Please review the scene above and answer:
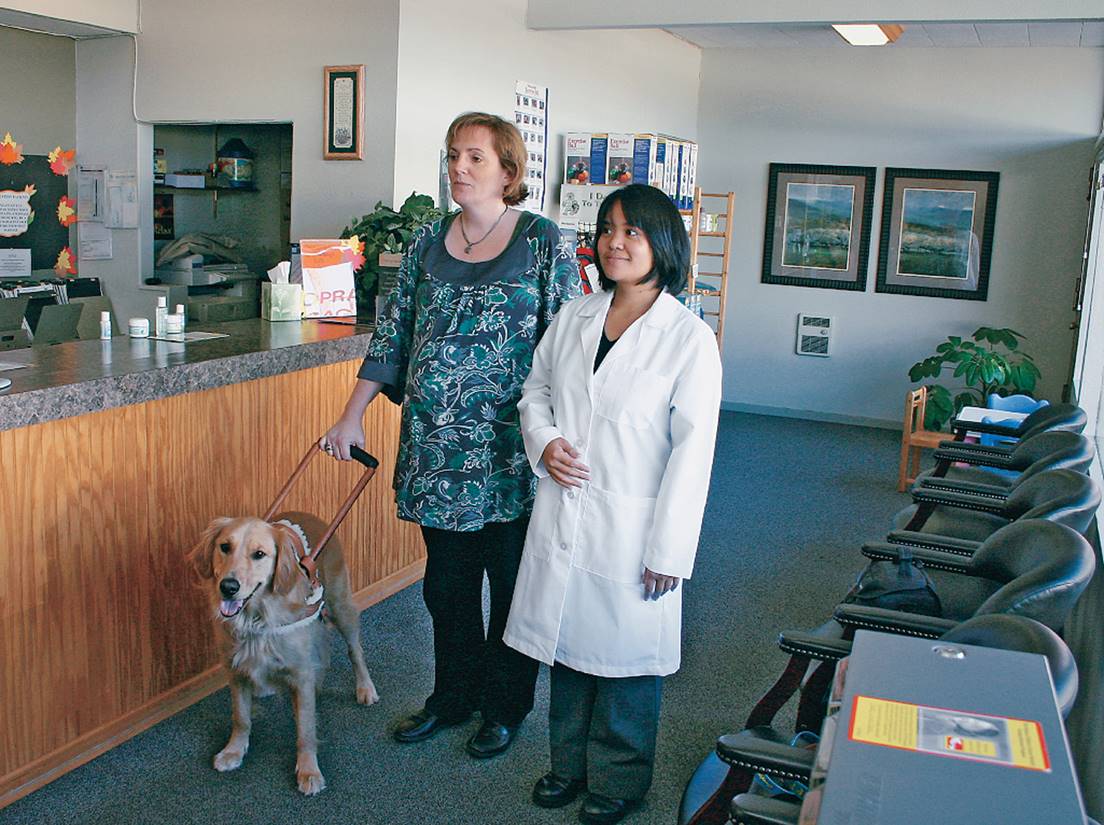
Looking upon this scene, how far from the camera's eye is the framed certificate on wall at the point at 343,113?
4.91m

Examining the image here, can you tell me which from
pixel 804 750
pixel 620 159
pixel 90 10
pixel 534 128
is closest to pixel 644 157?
pixel 620 159

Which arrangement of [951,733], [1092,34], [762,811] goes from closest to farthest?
[951,733], [762,811], [1092,34]

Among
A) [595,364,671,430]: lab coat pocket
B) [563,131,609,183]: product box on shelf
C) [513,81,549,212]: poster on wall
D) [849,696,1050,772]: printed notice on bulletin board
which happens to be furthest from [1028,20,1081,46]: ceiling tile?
[849,696,1050,772]: printed notice on bulletin board

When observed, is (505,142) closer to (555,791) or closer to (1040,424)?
(555,791)

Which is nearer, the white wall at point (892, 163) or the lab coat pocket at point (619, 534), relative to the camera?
the lab coat pocket at point (619, 534)

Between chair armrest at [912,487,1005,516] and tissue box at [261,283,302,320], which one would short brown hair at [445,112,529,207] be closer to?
tissue box at [261,283,302,320]

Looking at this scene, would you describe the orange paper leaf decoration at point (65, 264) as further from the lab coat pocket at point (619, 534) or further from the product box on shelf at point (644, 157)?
the lab coat pocket at point (619, 534)

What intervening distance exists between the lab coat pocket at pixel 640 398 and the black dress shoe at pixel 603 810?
0.93 meters

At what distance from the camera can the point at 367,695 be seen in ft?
10.5

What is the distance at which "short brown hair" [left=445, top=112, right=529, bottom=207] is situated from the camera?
8.77 feet

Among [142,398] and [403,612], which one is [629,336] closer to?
[142,398]

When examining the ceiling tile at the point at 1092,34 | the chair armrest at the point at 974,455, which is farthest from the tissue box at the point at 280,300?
the ceiling tile at the point at 1092,34

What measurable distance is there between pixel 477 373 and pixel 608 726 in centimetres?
91

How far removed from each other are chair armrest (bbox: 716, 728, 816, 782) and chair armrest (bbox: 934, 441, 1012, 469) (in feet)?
7.91
